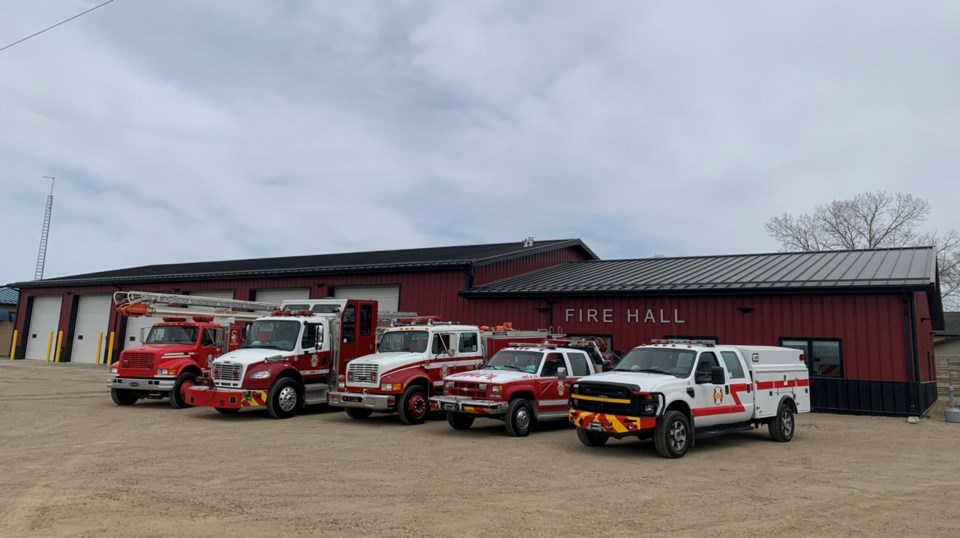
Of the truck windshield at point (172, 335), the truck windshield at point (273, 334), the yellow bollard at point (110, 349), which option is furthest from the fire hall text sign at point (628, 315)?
the yellow bollard at point (110, 349)

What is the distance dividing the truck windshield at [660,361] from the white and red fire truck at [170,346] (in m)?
11.7

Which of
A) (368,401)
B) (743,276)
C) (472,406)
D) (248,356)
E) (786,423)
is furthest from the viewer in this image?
(743,276)

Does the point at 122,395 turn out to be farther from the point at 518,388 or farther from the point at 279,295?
the point at 279,295

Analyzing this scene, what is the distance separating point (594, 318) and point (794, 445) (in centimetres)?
1025

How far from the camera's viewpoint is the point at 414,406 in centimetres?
1455

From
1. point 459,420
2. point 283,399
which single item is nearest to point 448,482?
point 459,420

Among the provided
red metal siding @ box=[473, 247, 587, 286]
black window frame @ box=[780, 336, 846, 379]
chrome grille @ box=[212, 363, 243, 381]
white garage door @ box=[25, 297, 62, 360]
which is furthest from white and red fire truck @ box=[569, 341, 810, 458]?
white garage door @ box=[25, 297, 62, 360]

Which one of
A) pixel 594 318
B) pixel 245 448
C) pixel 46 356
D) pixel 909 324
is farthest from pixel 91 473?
pixel 46 356

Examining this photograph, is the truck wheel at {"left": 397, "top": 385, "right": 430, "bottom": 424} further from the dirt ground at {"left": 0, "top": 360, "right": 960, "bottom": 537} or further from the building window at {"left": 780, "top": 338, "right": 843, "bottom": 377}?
the building window at {"left": 780, "top": 338, "right": 843, "bottom": 377}

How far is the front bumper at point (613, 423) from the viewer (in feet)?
33.2

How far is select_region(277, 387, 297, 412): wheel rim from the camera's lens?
1532 cm

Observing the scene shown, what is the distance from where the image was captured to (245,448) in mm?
10883

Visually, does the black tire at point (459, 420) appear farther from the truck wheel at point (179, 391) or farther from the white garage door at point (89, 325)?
the white garage door at point (89, 325)

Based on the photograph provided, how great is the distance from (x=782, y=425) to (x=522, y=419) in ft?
16.5
